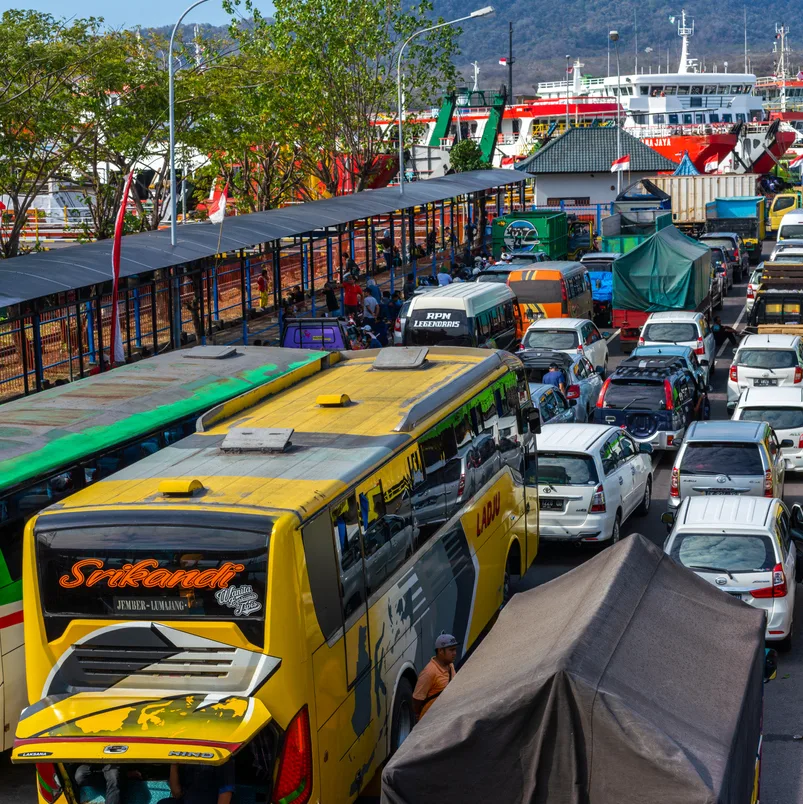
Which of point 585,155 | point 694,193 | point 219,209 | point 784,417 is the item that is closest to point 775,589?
point 784,417

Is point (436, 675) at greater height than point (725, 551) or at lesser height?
greater

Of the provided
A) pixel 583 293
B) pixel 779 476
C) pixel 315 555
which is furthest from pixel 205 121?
pixel 315 555

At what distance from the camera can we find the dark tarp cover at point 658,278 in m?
31.4

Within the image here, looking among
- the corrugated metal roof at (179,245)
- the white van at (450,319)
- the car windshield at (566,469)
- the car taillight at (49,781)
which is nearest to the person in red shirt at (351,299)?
the corrugated metal roof at (179,245)

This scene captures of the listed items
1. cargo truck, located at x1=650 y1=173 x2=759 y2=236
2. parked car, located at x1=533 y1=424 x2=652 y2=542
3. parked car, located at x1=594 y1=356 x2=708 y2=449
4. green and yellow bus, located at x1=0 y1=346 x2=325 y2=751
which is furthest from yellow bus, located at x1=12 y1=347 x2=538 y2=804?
cargo truck, located at x1=650 y1=173 x2=759 y2=236

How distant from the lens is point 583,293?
107 ft

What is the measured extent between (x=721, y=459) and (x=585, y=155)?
45387mm

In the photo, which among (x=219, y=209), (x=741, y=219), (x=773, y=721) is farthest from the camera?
(x=741, y=219)

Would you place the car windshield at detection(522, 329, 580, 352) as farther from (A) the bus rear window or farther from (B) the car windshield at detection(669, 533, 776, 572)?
(A) the bus rear window

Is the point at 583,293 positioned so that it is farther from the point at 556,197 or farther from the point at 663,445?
the point at 556,197

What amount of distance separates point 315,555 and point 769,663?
11.6 feet

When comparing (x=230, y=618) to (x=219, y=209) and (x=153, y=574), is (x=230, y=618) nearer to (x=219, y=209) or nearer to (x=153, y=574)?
(x=153, y=574)

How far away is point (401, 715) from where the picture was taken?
32.8 ft

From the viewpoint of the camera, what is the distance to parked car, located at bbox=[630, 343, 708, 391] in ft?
77.5
